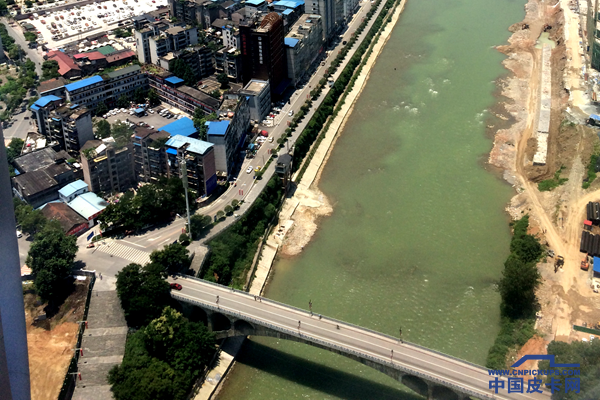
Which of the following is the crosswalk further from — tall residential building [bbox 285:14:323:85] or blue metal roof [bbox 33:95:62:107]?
tall residential building [bbox 285:14:323:85]

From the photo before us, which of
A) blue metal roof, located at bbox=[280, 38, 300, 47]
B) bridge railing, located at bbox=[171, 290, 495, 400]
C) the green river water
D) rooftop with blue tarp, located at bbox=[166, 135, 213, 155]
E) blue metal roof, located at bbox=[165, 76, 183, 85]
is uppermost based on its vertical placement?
blue metal roof, located at bbox=[280, 38, 300, 47]

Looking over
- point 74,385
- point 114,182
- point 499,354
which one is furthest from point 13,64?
point 499,354

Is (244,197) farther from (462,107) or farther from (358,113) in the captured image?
(462,107)

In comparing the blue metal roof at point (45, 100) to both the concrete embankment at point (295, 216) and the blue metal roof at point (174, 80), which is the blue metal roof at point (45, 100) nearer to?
the blue metal roof at point (174, 80)

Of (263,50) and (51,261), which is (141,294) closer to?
(51,261)

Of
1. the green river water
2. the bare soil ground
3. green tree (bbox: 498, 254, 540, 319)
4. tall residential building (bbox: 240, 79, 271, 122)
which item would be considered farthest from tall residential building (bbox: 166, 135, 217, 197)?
green tree (bbox: 498, 254, 540, 319)
